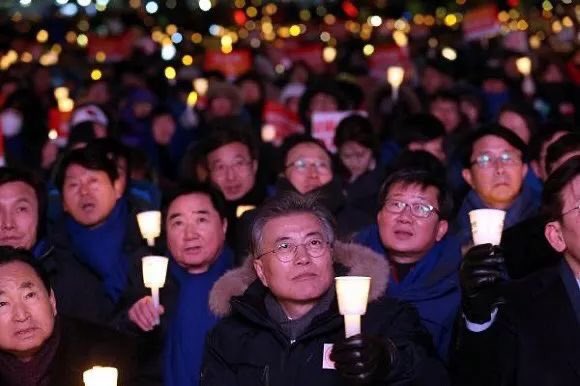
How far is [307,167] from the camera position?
8344mm

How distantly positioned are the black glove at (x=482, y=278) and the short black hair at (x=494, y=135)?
2642 mm

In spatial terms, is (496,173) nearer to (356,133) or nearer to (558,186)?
(558,186)

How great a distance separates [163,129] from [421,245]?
22.2 feet

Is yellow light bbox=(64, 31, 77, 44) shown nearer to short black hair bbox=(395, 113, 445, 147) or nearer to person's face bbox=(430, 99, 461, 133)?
person's face bbox=(430, 99, 461, 133)

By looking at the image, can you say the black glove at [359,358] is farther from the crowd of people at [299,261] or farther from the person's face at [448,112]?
the person's face at [448,112]

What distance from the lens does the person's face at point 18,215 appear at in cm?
688

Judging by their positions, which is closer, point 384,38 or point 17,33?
point 384,38

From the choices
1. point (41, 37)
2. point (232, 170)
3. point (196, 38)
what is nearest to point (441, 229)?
point (232, 170)

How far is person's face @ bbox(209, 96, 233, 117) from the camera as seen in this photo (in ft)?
39.6

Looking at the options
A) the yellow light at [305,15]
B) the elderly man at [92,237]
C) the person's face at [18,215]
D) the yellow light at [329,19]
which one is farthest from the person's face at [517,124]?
the yellow light at [305,15]

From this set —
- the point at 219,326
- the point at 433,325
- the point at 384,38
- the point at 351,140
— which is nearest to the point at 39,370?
the point at 219,326

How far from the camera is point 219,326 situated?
5.40m

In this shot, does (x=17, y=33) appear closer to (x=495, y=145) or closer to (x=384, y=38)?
(x=384, y=38)

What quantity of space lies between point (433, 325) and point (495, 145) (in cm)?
187
